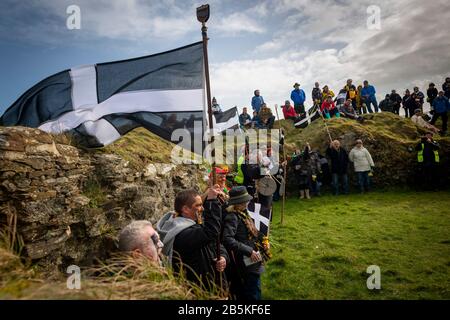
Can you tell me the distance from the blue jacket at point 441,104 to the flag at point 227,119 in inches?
507

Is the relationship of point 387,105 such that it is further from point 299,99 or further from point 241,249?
point 241,249

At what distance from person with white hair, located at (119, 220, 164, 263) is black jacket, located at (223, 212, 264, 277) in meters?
1.17

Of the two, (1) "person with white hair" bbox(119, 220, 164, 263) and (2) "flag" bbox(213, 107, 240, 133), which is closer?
(1) "person with white hair" bbox(119, 220, 164, 263)

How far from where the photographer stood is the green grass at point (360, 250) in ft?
17.0

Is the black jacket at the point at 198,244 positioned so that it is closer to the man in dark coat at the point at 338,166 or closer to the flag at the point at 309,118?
the man in dark coat at the point at 338,166

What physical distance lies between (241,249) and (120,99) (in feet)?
11.3

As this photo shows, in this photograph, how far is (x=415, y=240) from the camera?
23.9 feet

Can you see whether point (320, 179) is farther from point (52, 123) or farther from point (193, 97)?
point (52, 123)

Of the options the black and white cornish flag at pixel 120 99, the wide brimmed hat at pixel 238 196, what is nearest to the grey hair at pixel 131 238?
the wide brimmed hat at pixel 238 196

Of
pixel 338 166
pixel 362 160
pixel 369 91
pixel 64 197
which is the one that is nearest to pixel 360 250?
pixel 338 166

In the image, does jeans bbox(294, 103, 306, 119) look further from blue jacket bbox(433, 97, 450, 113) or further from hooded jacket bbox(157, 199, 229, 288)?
hooded jacket bbox(157, 199, 229, 288)

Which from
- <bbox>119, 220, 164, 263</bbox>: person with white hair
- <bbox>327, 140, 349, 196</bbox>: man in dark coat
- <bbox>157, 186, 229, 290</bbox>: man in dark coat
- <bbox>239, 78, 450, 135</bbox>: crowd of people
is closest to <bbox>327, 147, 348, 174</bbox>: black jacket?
<bbox>327, 140, 349, 196</bbox>: man in dark coat

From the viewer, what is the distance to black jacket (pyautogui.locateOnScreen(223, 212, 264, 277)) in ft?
13.1

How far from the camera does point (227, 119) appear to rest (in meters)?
18.7
